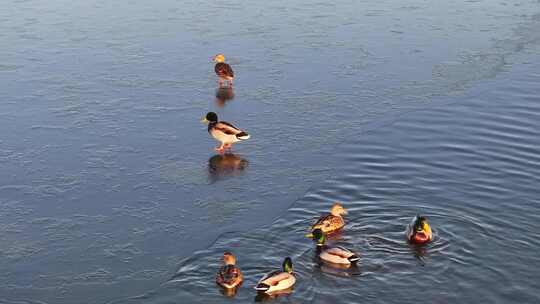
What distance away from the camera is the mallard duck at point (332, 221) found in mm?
12023

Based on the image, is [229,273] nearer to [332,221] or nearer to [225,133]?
[332,221]

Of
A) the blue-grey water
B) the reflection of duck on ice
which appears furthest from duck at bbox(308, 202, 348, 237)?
the reflection of duck on ice

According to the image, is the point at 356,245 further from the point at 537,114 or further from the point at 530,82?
the point at 530,82

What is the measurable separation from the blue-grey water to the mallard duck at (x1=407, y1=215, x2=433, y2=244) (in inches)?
6.2

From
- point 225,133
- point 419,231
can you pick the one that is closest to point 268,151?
point 225,133

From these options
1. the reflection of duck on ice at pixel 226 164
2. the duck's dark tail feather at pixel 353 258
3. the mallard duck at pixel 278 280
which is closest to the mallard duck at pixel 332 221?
the duck's dark tail feather at pixel 353 258

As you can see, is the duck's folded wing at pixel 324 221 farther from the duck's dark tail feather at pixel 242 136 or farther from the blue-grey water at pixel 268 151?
the duck's dark tail feather at pixel 242 136

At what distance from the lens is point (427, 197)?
45.0ft

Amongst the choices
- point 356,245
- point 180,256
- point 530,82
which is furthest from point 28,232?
point 530,82

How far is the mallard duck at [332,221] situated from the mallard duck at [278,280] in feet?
4.39

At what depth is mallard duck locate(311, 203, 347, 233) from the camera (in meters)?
12.0

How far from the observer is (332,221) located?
12180 millimetres

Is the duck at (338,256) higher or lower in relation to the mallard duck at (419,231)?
lower

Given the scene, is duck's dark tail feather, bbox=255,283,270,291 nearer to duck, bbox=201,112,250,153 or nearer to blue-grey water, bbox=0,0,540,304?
blue-grey water, bbox=0,0,540,304
